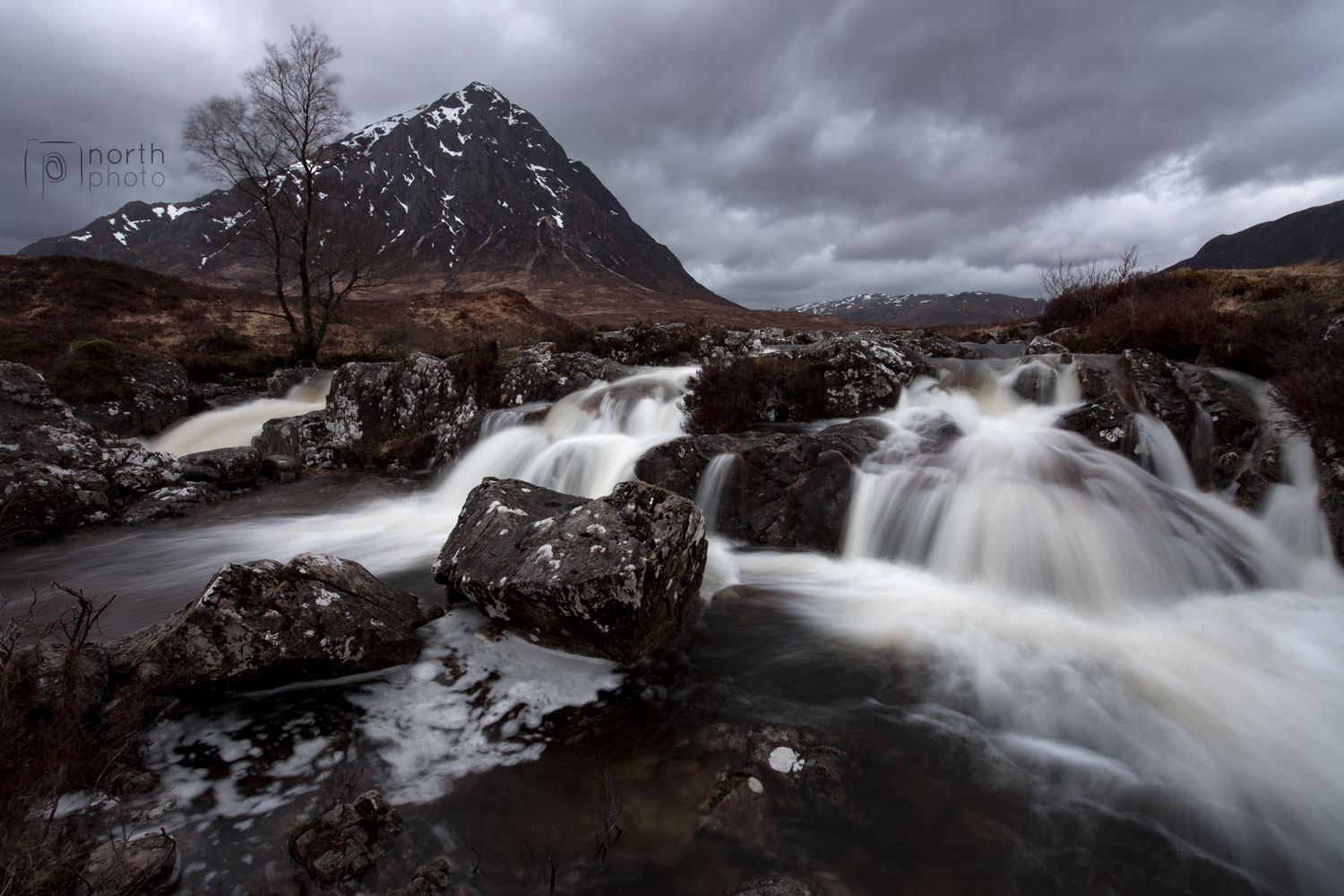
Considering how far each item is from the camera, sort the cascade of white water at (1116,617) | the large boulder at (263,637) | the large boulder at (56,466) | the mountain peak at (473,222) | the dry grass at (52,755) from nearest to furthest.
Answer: the dry grass at (52,755)
the cascade of white water at (1116,617)
the large boulder at (263,637)
the large boulder at (56,466)
the mountain peak at (473,222)

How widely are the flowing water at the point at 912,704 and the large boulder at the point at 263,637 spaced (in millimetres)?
241

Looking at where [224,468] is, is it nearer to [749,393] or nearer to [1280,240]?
[749,393]

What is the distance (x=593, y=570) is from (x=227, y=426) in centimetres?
1673

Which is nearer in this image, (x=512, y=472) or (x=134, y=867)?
(x=134, y=867)

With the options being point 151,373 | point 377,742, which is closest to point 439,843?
point 377,742

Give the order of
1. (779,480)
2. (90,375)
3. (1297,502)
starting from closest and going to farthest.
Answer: (1297,502), (779,480), (90,375)

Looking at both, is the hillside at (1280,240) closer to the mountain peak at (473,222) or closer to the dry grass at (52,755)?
the mountain peak at (473,222)

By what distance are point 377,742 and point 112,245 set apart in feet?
597

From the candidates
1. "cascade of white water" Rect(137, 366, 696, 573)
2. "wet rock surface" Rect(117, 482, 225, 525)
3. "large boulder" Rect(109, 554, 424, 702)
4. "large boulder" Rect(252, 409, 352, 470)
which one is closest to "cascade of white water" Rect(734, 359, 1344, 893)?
"cascade of white water" Rect(137, 366, 696, 573)

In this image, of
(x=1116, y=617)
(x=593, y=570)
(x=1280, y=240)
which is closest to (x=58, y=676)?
(x=593, y=570)

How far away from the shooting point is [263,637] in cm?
423

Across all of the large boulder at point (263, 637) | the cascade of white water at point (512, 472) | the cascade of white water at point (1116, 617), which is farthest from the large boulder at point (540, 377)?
the large boulder at point (263, 637)

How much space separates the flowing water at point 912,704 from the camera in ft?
10.6

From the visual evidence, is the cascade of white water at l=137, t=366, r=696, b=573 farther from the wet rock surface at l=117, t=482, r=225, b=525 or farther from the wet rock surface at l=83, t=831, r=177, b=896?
the wet rock surface at l=83, t=831, r=177, b=896
